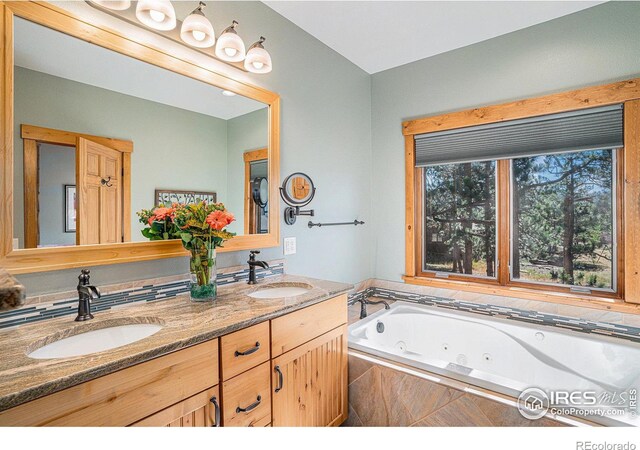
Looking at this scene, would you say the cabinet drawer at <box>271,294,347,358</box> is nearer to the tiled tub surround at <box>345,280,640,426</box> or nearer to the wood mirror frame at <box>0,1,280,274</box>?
the tiled tub surround at <box>345,280,640,426</box>

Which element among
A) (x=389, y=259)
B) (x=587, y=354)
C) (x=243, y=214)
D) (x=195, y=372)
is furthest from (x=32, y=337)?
(x=587, y=354)

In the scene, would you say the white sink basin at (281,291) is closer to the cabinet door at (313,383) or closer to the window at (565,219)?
the cabinet door at (313,383)

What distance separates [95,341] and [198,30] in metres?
1.44

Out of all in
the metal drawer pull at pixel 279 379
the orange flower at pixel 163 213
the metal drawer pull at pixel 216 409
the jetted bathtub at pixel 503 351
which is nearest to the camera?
the metal drawer pull at pixel 216 409

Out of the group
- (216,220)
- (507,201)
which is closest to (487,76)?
(507,201)

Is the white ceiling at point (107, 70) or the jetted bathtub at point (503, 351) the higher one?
the white ceiling at point (107, 70)

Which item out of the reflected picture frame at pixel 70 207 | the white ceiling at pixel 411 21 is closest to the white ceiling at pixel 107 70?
the reflected picture frame at pixel 70 207

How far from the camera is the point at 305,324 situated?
1584 mm

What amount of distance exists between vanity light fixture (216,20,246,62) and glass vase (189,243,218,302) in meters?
1.05

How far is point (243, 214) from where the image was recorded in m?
1.97

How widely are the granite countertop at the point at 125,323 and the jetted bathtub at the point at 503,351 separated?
2.49 feet

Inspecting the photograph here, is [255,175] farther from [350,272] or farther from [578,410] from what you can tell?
[578,410]

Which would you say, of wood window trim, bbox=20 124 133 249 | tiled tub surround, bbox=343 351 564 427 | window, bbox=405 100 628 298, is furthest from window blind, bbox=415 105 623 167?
wood window trim, bbox=20 124 133 249

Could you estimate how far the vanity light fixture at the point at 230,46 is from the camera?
5.65 feet
